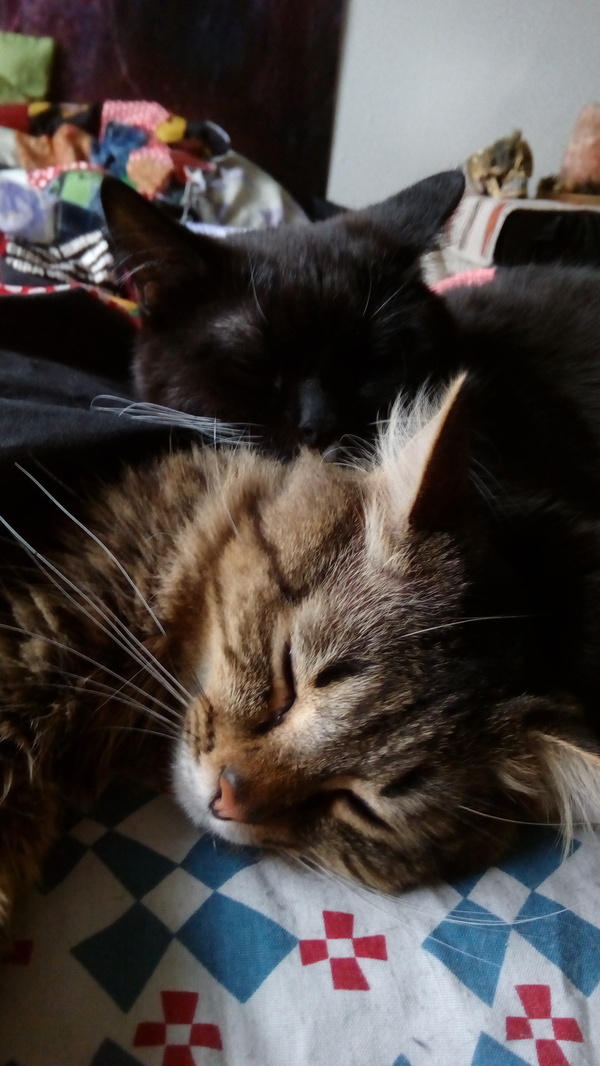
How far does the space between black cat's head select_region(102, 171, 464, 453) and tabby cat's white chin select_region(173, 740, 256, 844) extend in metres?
0.56

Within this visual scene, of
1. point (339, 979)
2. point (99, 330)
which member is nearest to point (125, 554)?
point (339, 979)

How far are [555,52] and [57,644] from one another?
4.05m

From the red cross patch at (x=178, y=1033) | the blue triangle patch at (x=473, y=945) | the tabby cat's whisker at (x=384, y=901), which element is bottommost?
the tabby cat's whisker at (x=384, y=901)

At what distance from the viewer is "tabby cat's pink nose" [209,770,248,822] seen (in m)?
0.79

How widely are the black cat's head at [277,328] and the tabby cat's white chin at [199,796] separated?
56 cm

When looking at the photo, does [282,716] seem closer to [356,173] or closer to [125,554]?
[125,554]

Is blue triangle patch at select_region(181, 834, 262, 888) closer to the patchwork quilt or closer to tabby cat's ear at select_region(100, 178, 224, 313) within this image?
the patchwork quilt

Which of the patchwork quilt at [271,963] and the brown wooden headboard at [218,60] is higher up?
the brown wooden headboard at [218,60]

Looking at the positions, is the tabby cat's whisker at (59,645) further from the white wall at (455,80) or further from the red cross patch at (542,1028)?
the white wall at (455,80)

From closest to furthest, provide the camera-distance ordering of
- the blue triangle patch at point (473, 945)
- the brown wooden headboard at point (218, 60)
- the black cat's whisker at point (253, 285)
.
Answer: the blue triangle patch at point (473, 945) < the black cat's whisker at point (253, 285) < the brown wooden headboard at point (218, 60)

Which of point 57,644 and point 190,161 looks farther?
point 190,161

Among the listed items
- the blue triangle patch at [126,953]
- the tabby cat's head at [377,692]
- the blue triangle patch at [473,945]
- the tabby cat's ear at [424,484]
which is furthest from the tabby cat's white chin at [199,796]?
the tabby cat's ear at [424,484]

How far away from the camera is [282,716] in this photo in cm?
85

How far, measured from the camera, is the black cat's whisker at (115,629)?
850 mm
